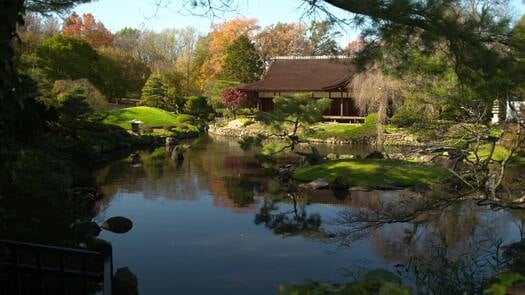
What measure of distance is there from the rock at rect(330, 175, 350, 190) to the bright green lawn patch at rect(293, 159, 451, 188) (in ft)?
0.51

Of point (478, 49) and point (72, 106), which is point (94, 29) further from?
point (478, 49)

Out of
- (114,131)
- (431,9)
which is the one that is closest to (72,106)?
(114,131)

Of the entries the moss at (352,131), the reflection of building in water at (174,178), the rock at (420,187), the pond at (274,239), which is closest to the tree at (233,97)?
the moss at (352,131)

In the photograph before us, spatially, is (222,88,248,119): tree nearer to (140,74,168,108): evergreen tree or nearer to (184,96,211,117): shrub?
(184,96,211,117): shrub

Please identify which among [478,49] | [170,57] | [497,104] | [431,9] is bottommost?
[497,104]

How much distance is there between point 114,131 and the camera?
22.8m

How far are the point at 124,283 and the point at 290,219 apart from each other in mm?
4895

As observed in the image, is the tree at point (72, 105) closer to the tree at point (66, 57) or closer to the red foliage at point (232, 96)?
the tree at point (66, 57)

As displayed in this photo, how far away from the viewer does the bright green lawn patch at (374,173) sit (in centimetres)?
1349

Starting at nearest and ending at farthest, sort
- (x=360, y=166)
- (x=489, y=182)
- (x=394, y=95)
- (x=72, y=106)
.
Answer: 1. (x=489, y=182)
2. (x=360, y=166)
3. (x=72, y=106)
4. (x=394, y=95)

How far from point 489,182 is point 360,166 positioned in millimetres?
7956

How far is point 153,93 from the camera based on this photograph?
3522 cm

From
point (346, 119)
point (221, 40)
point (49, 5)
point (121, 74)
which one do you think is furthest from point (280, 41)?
point (49, 5)

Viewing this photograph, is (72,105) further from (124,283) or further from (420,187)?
(124,283)
